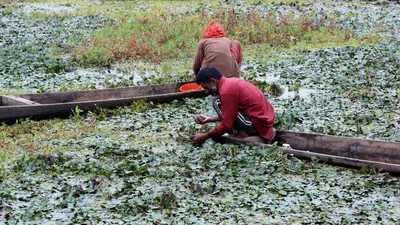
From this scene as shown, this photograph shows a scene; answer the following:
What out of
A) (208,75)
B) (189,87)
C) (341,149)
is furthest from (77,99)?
(341,149)

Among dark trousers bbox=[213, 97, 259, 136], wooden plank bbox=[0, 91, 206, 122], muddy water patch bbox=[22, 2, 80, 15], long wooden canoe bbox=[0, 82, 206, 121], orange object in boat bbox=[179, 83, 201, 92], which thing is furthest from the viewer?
muddy water patch bbox=[22, 2, 80, 15]

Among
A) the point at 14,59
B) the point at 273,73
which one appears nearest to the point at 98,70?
the point at 14,59

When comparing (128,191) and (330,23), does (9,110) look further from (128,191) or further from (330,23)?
(330,23)

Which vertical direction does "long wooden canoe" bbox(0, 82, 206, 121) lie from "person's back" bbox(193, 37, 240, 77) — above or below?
below

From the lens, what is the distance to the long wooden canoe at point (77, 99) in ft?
29.5

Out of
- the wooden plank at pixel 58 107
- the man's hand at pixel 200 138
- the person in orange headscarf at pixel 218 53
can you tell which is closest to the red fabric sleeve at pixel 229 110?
the man's hand at pixel 200 138

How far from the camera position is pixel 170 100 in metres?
9.98

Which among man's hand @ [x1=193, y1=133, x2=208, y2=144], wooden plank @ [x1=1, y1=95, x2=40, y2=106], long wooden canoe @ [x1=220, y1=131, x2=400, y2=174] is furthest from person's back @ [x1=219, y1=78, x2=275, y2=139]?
A: wooden plank @ [x1=1, y1=95, x2=40, y2=106]

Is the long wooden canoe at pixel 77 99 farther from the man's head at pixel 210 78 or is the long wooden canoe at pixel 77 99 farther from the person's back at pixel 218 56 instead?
the man's head at pixel 210 78

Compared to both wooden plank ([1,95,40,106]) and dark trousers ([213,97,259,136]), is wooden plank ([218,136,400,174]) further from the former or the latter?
wooden plank ([1,95,40,106])

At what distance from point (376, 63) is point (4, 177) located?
308 inches

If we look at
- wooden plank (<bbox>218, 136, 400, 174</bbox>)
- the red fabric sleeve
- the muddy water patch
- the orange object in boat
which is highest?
the red fabric sleeve

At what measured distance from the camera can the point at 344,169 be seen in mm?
6824

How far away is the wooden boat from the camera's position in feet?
22.9
